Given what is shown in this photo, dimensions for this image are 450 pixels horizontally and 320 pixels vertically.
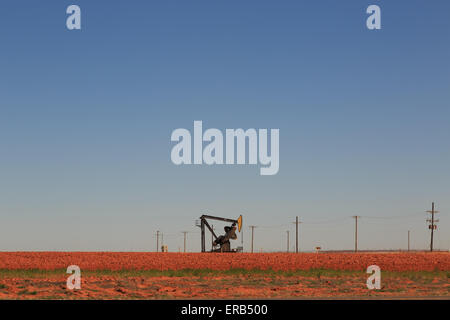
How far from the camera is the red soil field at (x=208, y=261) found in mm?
41406

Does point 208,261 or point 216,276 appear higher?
point 208,261

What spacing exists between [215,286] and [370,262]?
17249 mm

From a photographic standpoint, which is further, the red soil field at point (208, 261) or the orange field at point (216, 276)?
the red soil field at point (208, 261)

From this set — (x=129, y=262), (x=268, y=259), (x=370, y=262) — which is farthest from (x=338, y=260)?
(x=129, y=262)

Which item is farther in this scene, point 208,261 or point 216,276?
point 208,261

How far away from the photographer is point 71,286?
26844 millimetres

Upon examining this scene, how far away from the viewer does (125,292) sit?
86.4 ft

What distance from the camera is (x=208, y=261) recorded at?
44.5 m

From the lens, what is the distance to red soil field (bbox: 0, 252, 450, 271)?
4141 cm

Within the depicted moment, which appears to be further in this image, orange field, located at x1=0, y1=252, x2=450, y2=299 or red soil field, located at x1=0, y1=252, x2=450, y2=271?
red soil field, located at x1=0, y1=252, x2=450, y2=271
